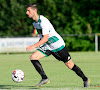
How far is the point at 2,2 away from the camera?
36844 millimetres

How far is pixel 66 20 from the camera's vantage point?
35906 mm

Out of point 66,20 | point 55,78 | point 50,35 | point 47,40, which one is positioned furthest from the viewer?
point 66,20

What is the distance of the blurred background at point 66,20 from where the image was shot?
3271 cm

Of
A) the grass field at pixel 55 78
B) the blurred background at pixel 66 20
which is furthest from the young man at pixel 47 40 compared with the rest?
the blurred background at pixel 66 20

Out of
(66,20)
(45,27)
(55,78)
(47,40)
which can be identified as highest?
(45,27)

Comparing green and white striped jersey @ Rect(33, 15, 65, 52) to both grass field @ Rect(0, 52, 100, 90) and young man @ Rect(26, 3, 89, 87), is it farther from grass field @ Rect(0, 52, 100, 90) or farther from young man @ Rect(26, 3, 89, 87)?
grass field @ Rect(0, 52, 100, 90)

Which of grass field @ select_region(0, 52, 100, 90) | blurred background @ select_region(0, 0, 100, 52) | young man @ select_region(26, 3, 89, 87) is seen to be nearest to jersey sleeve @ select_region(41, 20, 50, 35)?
young man @ select_region(26, 3, 89, 87)

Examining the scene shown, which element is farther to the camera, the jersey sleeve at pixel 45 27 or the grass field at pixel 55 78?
the grass field at pixel 55 78

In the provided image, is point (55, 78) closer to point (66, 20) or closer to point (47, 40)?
point (47, 40)

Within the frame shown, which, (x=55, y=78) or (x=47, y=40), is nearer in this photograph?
(x=47, y=40)

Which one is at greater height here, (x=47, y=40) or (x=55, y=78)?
(x=47, y=40)

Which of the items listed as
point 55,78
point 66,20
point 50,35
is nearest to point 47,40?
point 50,35

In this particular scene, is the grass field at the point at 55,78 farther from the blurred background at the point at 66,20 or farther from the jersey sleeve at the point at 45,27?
the blurred background at the point at 66,20

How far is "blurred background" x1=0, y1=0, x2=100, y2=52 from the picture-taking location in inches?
1288
